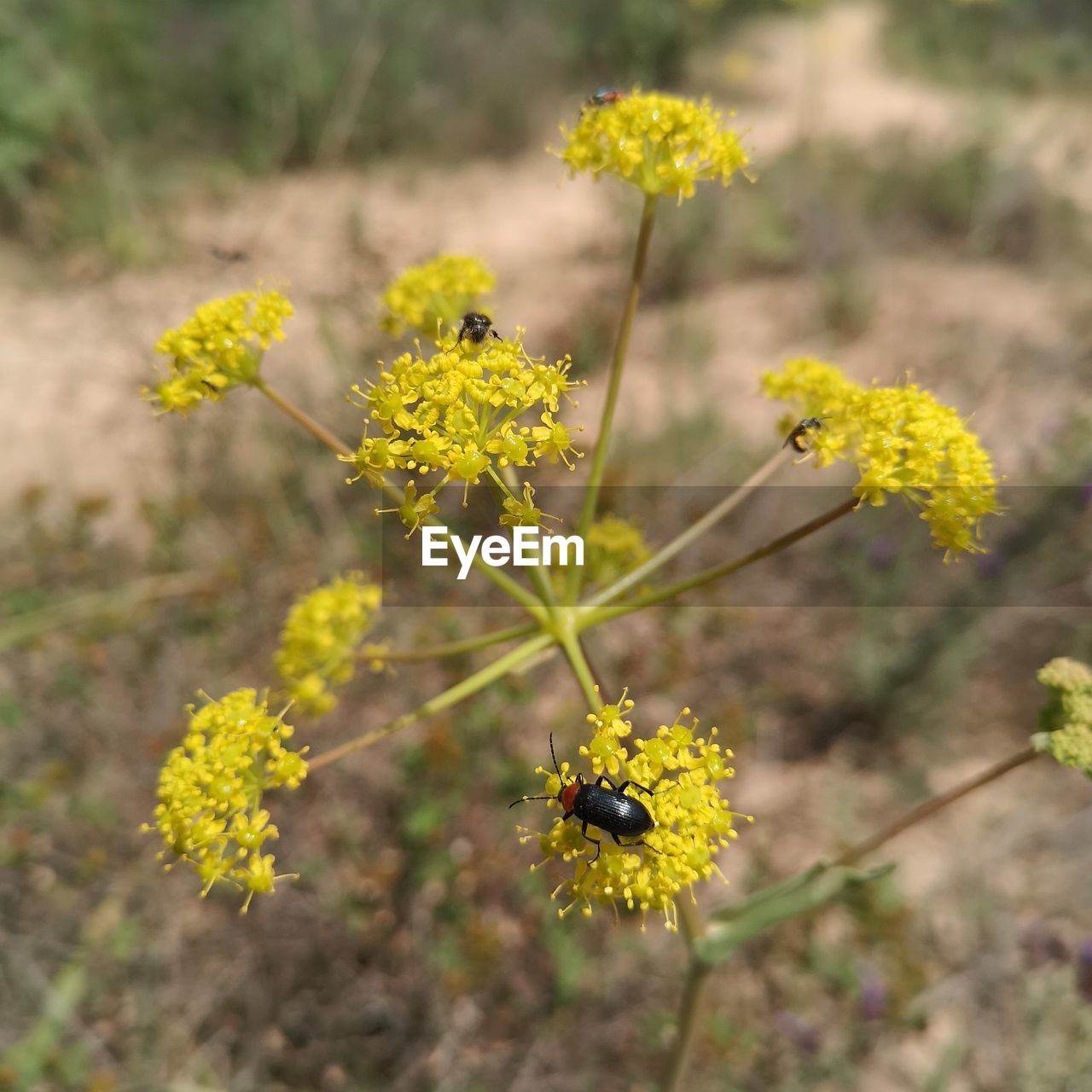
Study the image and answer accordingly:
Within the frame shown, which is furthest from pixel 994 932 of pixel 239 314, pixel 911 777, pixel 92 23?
pixel 92 23

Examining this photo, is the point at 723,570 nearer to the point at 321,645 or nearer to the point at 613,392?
the point at 613,392

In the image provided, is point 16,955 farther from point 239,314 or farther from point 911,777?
point 911,777

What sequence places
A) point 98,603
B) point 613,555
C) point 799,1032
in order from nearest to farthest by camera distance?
point 613,555
point 799,1032
point 98,603

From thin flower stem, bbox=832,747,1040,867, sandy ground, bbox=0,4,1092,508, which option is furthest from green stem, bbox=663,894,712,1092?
sandy ground, bbox=0,4,1092,508

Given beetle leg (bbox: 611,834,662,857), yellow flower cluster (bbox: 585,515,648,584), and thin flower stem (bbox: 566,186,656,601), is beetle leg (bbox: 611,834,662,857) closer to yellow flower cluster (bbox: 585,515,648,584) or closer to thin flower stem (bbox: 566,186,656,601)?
thin flower stem (bbox: 566,186,656,601)

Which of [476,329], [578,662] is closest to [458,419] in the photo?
[476,329]

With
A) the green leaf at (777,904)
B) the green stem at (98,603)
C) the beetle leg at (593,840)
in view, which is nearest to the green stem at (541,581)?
the beetle leg at (593,840)
